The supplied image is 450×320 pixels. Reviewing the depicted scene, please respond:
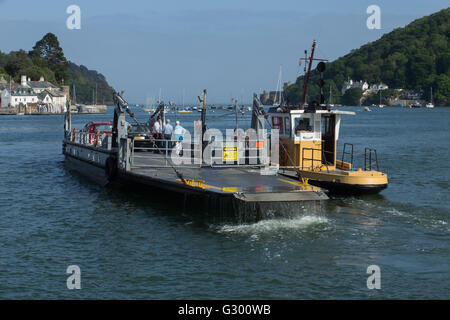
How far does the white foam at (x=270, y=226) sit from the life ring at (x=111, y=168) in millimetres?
8634

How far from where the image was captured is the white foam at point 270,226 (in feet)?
58.8

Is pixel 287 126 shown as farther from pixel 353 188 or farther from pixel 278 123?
pixel 353 188

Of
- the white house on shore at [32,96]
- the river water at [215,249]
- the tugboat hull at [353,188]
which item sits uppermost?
the white house on shore at [32,96]

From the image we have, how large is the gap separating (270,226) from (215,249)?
2.65m

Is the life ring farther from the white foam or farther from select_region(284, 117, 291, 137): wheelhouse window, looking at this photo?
the white foam

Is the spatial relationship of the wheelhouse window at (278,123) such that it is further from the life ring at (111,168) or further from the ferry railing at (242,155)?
the life ring at (111,168)

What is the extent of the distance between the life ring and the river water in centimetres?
89

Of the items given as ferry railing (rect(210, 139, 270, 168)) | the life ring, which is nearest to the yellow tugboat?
ferry railing (rect(210, 139, 270, 168))

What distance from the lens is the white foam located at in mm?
17922

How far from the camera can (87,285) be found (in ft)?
45.0

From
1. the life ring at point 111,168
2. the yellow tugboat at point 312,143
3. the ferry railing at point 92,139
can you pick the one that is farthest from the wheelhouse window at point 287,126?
the ferry railing at point 92,139

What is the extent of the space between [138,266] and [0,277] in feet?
11.1

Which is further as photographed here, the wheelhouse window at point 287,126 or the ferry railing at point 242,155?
the wheelhouse window at point 287,126

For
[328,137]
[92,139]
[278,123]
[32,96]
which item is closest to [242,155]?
[278,123]
